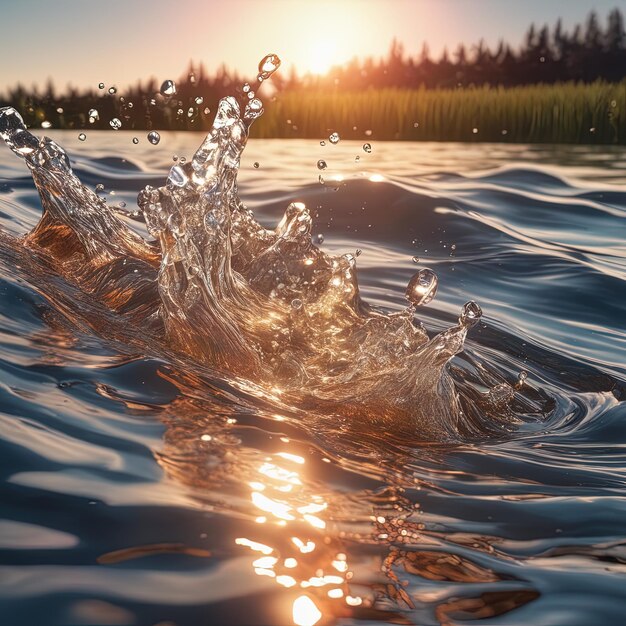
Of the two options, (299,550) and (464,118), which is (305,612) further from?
(464,118)

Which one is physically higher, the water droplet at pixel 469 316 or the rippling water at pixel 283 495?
the water droplet at pixel 469 316

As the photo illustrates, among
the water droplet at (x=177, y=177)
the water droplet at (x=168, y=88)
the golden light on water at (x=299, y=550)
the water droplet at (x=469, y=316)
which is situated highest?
the water droplet at (x=168, y=88)

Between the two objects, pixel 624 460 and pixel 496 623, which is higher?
pixel 496 623

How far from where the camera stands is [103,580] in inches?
64.1

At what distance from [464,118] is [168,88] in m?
10.9

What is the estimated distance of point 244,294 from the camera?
13.0 feet

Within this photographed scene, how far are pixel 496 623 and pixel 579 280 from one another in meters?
4.02

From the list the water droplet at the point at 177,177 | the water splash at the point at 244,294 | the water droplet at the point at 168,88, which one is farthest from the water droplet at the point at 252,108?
the water droplet at the point at 177,177

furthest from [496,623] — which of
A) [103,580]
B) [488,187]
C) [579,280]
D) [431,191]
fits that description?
[488,187]

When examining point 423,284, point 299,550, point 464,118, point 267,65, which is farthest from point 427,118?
point 299,550

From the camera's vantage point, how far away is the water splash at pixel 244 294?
3164 mm

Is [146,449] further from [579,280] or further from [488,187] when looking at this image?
[488,187]

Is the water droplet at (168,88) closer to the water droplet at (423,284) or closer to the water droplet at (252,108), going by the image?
the water droplet at (252,108)

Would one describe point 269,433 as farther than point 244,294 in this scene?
No
